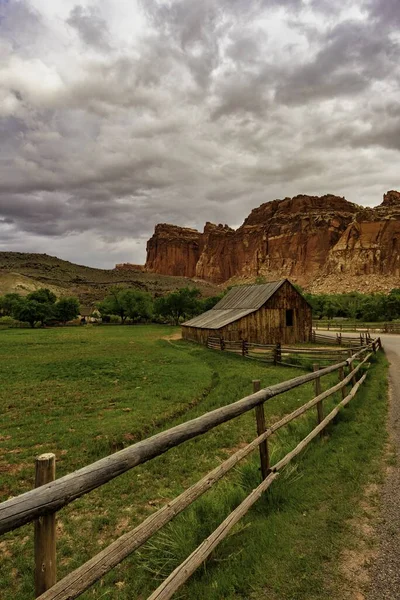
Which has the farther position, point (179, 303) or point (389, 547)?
point (179, 303)

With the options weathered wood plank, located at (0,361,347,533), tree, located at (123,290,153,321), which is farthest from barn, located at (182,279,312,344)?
tree, located at (123,290,153,321)

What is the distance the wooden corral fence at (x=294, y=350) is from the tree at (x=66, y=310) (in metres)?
53.2

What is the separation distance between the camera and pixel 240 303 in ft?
113

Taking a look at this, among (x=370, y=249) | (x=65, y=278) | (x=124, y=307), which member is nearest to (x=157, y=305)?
(x=124, y=307)

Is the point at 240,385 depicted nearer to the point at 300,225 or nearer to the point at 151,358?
the point at 151,358

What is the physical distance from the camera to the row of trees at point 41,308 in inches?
2630

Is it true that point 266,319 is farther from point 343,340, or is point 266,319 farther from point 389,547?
point 389,547

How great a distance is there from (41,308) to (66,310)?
672 centimetres

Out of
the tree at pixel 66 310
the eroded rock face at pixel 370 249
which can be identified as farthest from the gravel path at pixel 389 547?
the eroded rock face at pixel 370 249

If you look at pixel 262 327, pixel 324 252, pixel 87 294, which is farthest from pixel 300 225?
pixel 262 327

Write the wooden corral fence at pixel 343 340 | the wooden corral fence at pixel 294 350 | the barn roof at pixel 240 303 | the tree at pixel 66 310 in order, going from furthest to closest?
the tree at pixel 66 310 → the barn roof at pixel 240 303 → the wooden corral fence at pixel 343 340 → the wooden corral fence at pixel 294 350

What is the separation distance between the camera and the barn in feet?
95.0

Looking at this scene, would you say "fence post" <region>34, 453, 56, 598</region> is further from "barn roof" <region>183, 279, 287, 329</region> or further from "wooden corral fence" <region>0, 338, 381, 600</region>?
"barn roof" <region>183, 279, 287, 329</region>

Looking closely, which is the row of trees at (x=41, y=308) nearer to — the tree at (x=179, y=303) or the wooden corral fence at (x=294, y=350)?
the tree at (x=179, y=303)
